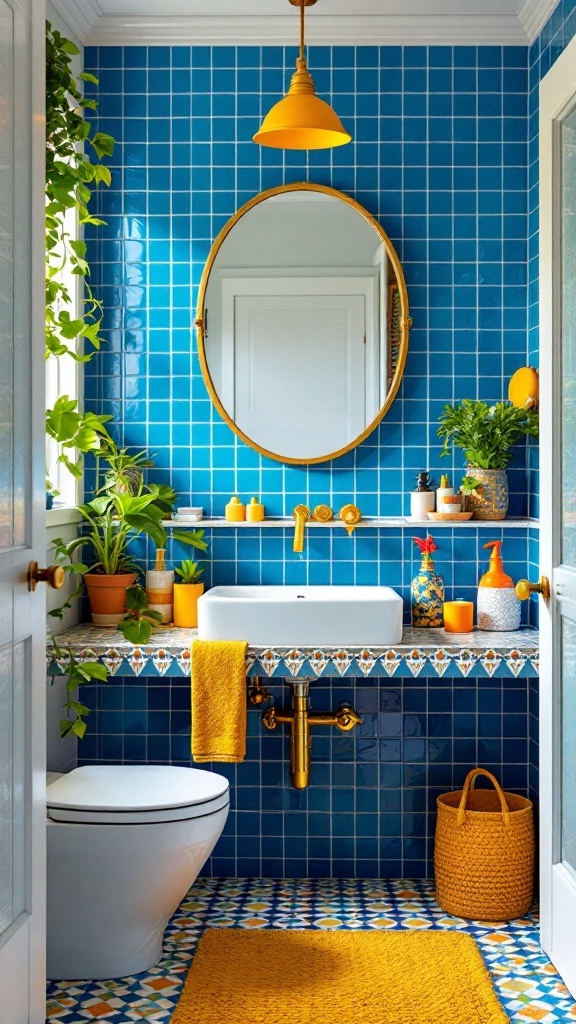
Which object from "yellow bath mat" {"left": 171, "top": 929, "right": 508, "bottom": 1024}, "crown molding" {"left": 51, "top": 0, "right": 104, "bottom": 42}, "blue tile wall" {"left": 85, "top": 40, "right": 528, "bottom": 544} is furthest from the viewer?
"blue tile wall" {"left": 85, "top": 40, "right": 528, "bottom": 544}

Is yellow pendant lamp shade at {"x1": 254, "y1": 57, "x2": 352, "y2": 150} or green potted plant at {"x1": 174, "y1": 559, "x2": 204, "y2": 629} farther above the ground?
yellow pendant lamp shade at {"x1": 254, "y1": 57, "x2": 352, "y2": 150}

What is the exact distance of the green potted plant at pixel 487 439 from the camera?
3320 mm

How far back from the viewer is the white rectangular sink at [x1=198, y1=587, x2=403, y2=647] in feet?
9.73

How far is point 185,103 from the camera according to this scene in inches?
135

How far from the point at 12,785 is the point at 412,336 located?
2.00m

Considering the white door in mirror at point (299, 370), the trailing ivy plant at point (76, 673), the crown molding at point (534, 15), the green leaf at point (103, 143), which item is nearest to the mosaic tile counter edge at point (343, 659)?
the trailing ivy plant at point (76, 673)

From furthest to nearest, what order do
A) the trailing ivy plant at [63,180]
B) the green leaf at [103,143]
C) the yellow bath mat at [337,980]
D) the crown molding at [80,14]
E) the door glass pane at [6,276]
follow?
1. the crown molding at [80,14]
2. the green leaf at [103,143]
3. the trailing ivy plant at [63,180]
4. the yellow bath mat at [337,980]
5. the door glass pane at [6,276]

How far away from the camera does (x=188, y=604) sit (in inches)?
131

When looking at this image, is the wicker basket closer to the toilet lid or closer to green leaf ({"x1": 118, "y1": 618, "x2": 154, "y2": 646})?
the toilet lid

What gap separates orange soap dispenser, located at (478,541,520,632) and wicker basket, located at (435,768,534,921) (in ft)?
1.50

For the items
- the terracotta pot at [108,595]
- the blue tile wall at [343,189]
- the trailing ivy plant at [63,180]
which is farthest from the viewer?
the blue tile wall at [343,189]

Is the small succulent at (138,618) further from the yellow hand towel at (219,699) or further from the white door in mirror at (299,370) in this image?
the white door in mirror at (299,370)

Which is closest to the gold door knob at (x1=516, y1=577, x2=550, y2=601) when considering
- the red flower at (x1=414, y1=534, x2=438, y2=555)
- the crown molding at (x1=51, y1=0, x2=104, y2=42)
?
the red flower at (x1=414, y1=534, x2=438, y2=555)

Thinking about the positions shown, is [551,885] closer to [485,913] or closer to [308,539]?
[485,913]
